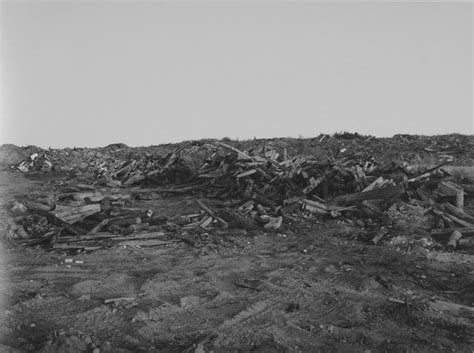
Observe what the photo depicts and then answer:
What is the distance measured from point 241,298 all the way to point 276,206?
4.79 meters

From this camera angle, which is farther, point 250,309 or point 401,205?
point 401,205

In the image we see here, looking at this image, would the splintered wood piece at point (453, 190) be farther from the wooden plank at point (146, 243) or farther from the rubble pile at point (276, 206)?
the wooden plank at point (146, 243)

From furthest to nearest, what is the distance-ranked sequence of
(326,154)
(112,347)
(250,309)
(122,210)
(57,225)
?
(326,154)
(122,210)
(57,225)
(250,309)
(112,347)

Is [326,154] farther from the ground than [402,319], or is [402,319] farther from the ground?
[326,154]

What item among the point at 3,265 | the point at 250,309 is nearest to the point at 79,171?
the point at 3,265

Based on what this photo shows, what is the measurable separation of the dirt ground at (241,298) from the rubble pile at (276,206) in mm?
749

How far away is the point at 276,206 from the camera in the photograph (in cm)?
961

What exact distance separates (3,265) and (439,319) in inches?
242

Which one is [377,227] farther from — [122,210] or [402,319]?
[122,210]

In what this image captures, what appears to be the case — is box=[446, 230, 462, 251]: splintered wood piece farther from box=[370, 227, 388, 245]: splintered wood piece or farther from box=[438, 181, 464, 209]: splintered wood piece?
box=[438, 181, 464, 209]: splintered wood piece

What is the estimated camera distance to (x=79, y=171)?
20.4 m

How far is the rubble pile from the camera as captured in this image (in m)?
7.65

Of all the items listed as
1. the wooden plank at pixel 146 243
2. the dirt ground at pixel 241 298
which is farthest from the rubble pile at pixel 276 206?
the dirt ground at pixel 241 298

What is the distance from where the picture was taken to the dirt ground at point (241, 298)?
3889mm
